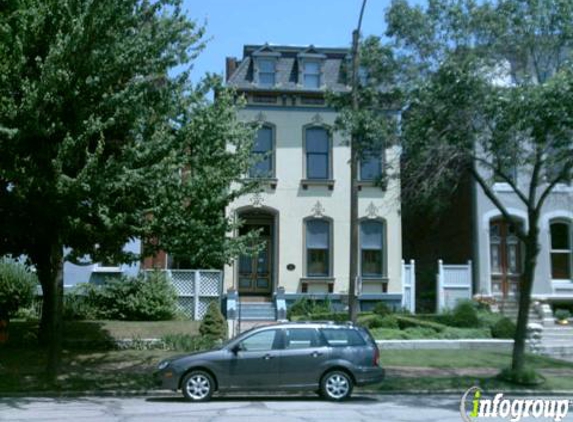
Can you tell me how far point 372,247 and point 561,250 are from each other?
26.8 feet

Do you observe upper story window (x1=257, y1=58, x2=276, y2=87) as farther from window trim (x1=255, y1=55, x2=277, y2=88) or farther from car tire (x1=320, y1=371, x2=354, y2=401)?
car tire (x1=320, y1=371, x2=354, y2=401)

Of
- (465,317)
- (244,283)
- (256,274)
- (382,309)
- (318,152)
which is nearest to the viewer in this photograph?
(465,317)

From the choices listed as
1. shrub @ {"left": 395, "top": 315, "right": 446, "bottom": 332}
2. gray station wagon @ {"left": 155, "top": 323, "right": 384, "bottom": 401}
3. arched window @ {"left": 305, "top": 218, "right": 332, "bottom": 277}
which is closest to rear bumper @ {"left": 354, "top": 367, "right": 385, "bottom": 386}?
gray station wagon @ {"left": 155, "top": 323, "right": 384, "bottom": 401}

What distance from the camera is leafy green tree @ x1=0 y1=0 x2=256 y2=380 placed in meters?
14.0

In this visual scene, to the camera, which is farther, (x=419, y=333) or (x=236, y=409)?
(x=419, y=333)

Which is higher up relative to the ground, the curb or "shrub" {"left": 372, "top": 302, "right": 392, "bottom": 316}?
"shrub" {"left": 372, "top": 302, "right": 392, "bottom": 316}

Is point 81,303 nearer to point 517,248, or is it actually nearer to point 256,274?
point 256,274

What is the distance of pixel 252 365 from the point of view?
13.9 meters

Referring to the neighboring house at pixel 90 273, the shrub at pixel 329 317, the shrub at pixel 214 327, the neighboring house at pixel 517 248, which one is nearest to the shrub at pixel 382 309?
the shrub at pixel 329 317

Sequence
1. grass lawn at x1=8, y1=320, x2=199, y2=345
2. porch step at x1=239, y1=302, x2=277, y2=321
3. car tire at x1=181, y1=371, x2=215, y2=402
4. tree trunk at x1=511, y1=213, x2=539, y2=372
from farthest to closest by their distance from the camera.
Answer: porch step at x1=239, y1=302, x2=277, y2=321 → grass lawn at x1=8, y1=320, x2=199, y2=345 → tree trunk at x1=511, y1=213, x2=539, y2=372 → car tire at x1=181, y1=371, x2=215, y2=402

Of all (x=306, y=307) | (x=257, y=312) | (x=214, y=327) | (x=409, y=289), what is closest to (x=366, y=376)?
(x=214, y=327)

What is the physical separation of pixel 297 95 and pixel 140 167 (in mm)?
15411

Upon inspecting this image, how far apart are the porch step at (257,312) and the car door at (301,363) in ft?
40.8

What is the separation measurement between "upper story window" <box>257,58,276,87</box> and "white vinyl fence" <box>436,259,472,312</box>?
10.6 m
